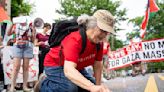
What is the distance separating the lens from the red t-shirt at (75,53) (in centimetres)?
488

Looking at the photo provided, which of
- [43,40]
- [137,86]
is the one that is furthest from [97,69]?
[137,86]

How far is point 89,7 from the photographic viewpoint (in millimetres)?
61469

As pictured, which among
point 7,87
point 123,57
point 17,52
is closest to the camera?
point 17,52

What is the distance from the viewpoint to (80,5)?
6334 centimetres

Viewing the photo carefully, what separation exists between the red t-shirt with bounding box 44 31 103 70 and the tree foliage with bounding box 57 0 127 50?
2129 inches

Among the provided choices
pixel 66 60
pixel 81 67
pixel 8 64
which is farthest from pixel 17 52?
pixel 66 60

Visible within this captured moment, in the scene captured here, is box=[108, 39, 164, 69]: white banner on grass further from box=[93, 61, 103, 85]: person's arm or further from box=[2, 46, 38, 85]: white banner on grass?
box=[93, 61, 103, 85]: person's arm

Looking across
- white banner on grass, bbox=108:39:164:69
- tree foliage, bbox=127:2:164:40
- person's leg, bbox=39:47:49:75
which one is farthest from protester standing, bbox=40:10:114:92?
tree foliage, bbox=127:2:164:40

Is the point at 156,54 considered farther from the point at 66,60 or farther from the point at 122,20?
the point at 122,20

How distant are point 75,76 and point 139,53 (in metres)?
19.2

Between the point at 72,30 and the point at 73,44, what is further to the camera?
the point at 72,30

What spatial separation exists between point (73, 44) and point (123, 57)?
19.7 meters

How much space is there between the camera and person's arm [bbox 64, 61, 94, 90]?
4426mm

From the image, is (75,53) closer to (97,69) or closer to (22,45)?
(97,69)
